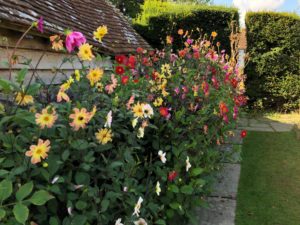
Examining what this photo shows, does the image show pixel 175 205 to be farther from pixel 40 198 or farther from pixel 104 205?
pixel 40 198

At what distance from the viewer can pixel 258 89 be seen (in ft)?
35.0

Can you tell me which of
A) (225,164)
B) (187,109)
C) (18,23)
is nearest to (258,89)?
(225,164)

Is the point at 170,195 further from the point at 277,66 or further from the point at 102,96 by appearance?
the point at 277,66

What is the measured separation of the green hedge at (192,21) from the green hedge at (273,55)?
587 mm

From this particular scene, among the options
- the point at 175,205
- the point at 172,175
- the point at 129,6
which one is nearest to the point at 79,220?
the point at 172,175

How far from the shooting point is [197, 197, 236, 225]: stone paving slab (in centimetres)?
379

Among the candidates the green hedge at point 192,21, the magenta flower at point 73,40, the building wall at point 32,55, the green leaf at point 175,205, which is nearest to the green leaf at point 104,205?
the magenta flower at point 73,40

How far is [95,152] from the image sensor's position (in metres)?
2.13

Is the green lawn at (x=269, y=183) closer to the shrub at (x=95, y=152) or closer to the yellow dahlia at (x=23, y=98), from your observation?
the shrub at (x=95, y=152)

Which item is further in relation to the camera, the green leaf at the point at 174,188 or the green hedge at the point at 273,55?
the green hedge at the point at 273,55

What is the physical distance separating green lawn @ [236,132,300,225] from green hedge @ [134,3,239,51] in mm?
4153

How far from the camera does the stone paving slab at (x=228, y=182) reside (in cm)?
451

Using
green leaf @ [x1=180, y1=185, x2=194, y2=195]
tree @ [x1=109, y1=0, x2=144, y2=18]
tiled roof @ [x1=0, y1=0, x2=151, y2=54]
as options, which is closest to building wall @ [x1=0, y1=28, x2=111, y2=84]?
tiled roof @ [x1=0, y1=0, x2=151, y2=54]

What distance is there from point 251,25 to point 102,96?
898 centimetres
